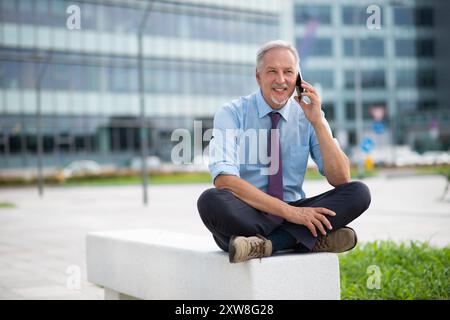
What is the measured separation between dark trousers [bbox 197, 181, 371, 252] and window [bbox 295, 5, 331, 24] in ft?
237

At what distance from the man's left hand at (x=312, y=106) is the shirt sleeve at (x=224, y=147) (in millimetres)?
425

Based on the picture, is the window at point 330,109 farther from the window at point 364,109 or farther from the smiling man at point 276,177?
the smiling man at point 276,177

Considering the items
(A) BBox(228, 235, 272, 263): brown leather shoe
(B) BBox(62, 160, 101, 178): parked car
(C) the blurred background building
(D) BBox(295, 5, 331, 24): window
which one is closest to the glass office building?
(D) BBox(295, 5, 331, 24): window

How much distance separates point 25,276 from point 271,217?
471 cm

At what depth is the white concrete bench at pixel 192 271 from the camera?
3.78m

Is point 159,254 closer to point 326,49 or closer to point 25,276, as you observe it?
point 25,276

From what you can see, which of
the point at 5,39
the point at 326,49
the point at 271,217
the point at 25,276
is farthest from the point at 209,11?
the point at 271,217

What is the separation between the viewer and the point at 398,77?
249 ft

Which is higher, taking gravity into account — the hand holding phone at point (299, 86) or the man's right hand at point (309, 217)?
the hand holding phone at point (299, 86)

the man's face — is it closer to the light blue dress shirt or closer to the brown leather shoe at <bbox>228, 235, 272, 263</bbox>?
the light blue dress shirt

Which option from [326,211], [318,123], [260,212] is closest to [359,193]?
[326,211]

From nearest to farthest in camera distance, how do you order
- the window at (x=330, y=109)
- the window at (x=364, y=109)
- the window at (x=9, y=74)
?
1. the window at (x=9, y=74)
2. the window at (x=330, y=109)
3. the window at (x=364, y=109)

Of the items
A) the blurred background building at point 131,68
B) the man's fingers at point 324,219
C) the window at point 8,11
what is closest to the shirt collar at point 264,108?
the man's fingers at point 324,219

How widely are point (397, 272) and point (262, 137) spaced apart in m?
2.89
